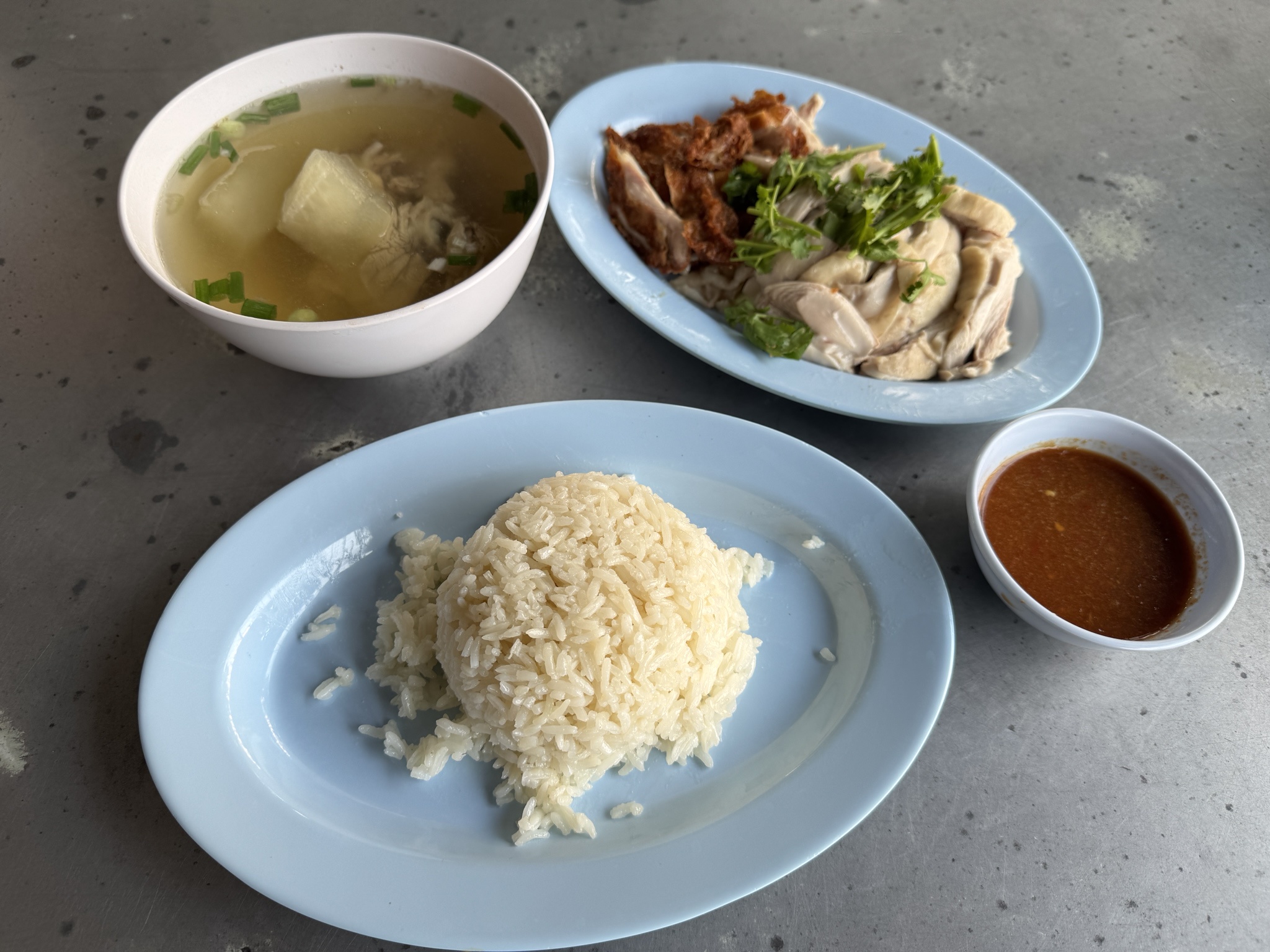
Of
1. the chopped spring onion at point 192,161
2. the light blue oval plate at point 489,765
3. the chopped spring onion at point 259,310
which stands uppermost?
the chopped spring onion at point 192,161

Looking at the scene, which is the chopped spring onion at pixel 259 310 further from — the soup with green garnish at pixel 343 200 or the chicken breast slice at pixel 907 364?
the chicken breast slice at pixel 907 364

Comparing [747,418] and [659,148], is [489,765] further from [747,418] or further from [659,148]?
[659,148]

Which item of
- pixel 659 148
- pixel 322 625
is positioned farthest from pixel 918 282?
pixel 322 625

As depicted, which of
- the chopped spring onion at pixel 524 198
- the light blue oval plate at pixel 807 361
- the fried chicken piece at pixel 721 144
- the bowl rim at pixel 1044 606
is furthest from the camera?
the fried chicken piece at pixel 721 144

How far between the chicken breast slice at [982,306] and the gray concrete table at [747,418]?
192 mm

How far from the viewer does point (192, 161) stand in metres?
1.67

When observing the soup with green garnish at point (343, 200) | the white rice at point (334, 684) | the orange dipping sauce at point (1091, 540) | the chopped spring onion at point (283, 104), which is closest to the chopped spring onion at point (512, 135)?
the soup with green garnish at point (343, 200)

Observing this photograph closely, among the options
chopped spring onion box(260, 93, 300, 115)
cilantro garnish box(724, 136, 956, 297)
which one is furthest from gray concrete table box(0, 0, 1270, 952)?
chopped spring onion box(260, 93, 300, 115)

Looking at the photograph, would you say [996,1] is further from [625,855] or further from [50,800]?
[50,800]

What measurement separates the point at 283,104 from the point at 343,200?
1.08ft

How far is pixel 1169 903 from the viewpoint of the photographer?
4.88ft

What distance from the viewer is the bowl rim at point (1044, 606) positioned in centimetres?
151

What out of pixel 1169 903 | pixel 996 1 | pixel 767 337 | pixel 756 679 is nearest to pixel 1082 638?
pixel 1169 903

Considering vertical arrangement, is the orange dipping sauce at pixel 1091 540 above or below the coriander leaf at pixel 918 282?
below
